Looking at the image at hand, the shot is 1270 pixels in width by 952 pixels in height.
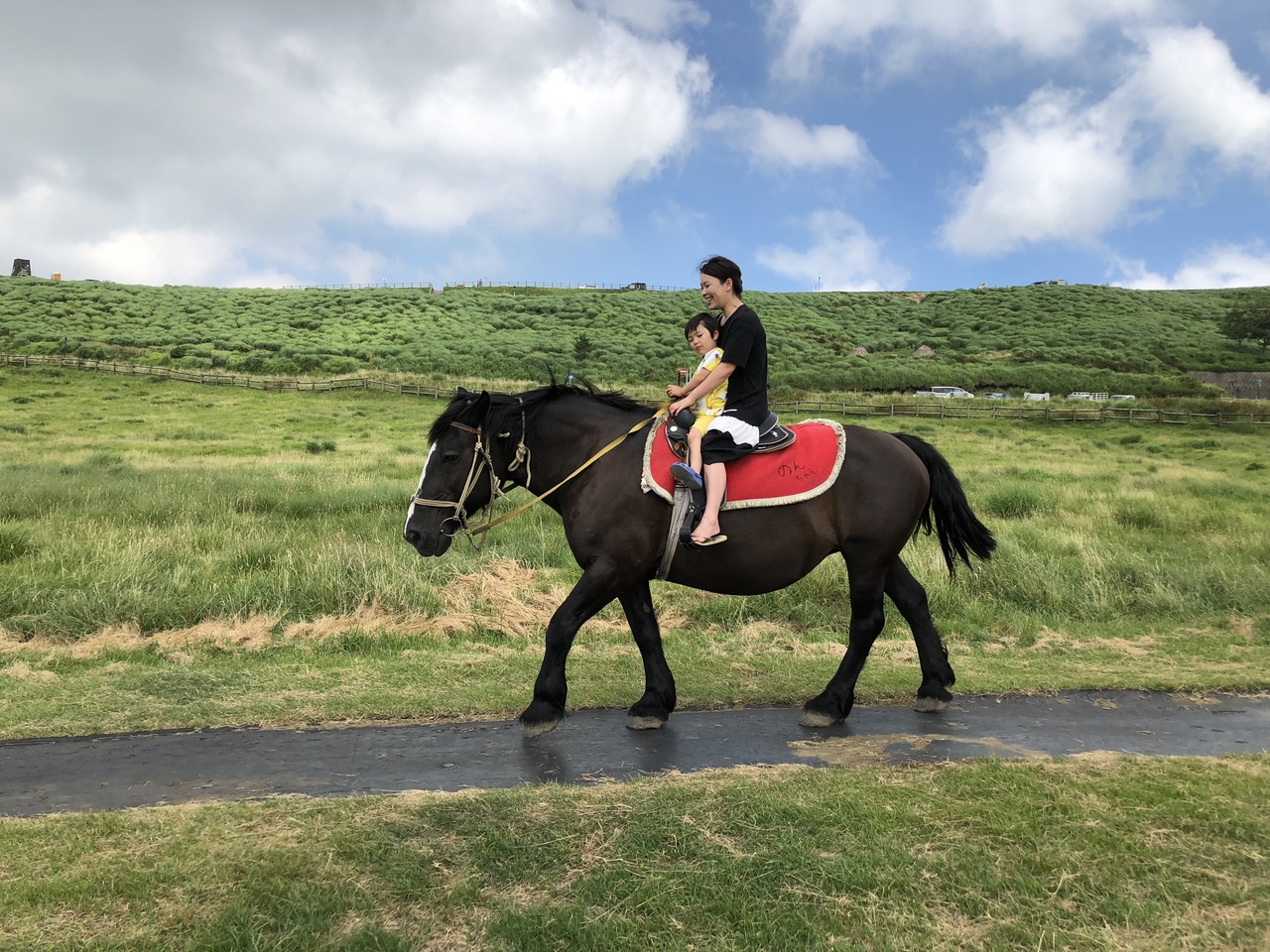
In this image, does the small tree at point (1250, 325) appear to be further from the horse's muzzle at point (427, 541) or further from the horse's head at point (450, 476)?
the horse's muzzle at point (427, 541)

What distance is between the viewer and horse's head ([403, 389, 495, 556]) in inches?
230

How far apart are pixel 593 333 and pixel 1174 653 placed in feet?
220

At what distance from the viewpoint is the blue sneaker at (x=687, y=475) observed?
565 cm

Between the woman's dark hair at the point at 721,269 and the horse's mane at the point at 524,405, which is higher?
the woman's dark hair at the point at 721,269

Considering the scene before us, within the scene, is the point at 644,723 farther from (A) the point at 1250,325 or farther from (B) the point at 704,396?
(A) the point at 1250,325

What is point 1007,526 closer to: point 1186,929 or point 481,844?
point 1186,929

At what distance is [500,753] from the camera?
5449mm

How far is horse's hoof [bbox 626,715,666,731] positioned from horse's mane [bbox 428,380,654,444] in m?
2.31

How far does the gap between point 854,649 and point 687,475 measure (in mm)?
2064

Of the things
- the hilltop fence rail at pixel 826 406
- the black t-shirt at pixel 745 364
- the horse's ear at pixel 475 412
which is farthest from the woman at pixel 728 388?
the hilltop fence rail at pixel 826 406

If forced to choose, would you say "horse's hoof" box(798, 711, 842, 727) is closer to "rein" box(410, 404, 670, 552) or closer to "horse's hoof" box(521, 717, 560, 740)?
"horse's hoof" box(521, 717, 560, 740)

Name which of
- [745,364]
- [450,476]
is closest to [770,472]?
[745,364]

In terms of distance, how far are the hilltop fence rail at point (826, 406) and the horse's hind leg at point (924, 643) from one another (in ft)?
107

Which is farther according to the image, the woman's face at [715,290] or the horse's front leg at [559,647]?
the woman's face at [715,290]
